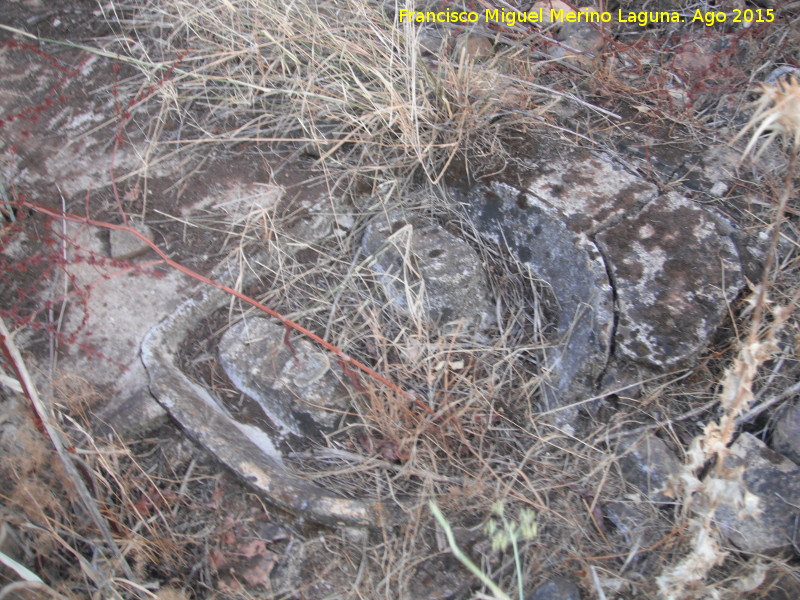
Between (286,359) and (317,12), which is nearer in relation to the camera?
(286,359)

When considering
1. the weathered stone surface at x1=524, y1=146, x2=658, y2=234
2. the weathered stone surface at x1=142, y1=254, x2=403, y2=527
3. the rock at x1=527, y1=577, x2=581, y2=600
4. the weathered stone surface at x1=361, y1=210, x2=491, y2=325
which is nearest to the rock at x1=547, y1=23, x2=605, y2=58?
the weathered stone surface at x1=524, y1=146, x2=658, y2=234

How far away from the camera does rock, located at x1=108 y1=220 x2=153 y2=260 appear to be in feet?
6.41

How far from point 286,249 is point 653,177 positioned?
4.00 feet

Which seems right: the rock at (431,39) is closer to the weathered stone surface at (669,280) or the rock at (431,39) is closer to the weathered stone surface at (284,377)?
the weathered stone surface at (669,280)

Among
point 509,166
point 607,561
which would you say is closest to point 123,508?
point 607,561

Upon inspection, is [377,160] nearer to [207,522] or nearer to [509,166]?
[509,166]

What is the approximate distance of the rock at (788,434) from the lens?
5.42 ft

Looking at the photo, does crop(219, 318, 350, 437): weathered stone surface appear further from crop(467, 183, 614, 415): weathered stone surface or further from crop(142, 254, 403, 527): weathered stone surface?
crop(467, 183, 614, 415): weathered stone surface

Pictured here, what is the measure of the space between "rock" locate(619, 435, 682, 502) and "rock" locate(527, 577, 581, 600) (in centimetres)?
32

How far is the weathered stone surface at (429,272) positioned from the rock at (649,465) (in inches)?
22.2

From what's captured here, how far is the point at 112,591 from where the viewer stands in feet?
4.71

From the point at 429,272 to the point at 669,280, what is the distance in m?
0.70

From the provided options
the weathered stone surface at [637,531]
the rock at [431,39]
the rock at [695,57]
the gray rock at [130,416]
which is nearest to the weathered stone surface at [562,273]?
the weathered stone surface at [637,531]

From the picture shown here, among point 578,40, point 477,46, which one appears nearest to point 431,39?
point 477,46
